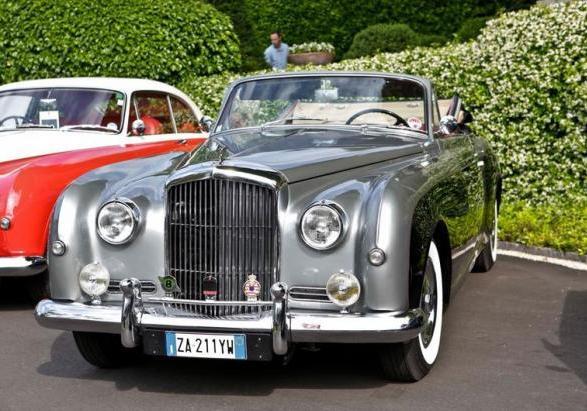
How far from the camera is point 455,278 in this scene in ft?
21.0

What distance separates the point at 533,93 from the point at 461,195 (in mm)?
4870

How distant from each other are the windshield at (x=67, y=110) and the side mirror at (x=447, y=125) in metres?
3.18

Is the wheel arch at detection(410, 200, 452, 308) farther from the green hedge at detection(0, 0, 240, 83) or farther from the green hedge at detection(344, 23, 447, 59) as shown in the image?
the green hedge at detection(344, 23, 447, 59)

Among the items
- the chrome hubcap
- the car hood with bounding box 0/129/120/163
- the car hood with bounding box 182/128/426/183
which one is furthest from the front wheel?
the car hood with bounding box 0/129/120/163

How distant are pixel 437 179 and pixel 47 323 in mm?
2187

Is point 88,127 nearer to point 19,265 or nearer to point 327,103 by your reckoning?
point 19,265

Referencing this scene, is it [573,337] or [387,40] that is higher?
[387,40]

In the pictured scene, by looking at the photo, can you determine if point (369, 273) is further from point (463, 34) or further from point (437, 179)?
point (463, 34)

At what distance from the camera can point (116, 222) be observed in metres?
5.41

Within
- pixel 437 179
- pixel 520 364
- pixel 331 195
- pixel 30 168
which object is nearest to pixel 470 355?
pixel 520 364

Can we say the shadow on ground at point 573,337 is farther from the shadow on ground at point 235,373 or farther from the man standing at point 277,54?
the man standing at point 277,54

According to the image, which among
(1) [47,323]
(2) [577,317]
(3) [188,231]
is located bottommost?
(2) [577,317]

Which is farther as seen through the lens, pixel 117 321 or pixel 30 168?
pixel 30 168

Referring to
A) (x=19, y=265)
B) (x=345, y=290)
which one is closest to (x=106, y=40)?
(x=19, y=265)
